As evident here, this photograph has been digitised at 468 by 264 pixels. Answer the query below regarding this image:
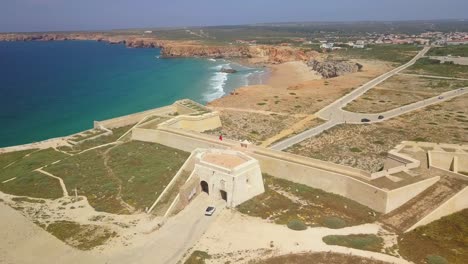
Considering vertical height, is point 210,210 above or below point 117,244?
above

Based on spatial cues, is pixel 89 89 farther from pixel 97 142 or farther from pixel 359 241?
pixel 359 241

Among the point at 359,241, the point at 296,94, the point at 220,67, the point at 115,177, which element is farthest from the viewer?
the point at 220,67

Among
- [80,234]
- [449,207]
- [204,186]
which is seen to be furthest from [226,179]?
[449,207]

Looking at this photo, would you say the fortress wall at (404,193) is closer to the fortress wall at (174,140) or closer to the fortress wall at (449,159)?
the fortress wall at (449,159)

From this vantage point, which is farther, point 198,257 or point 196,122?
point 196,122

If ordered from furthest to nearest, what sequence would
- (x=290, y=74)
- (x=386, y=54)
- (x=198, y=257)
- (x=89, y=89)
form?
(x=386, y=54) < (x=290, y=74) < (x=89, y=89) < (x=198, y=257)

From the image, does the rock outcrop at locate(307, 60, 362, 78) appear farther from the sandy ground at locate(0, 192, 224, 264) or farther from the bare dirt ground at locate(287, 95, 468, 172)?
the sandy ground at locate(0, 192, 224, 264)
